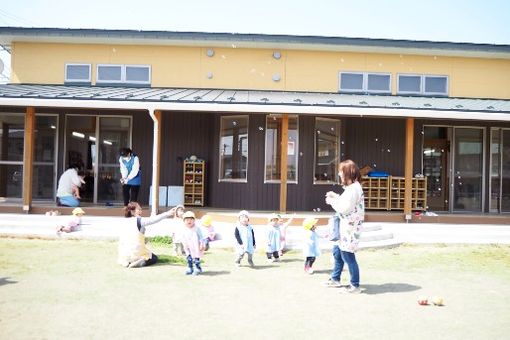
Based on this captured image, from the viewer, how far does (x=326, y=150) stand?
44.4 ft

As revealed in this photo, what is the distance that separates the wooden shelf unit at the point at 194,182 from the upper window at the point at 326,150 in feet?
10.2

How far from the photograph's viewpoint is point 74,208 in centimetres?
1241

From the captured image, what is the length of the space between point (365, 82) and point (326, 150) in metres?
3.63

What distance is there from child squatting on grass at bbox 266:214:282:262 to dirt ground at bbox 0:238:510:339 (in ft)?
A: 0.76

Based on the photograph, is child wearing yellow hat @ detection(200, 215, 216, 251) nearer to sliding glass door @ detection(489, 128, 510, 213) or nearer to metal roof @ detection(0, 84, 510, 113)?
metal roof @ detection(0, 84, 510, 113)

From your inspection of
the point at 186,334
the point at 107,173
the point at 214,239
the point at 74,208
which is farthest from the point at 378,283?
the point at 107,173

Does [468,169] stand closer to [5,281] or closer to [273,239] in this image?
[273,239]

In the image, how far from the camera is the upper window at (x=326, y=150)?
13391 mm

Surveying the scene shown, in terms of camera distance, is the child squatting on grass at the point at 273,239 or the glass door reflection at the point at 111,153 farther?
the glass door reflection at the point at 111,153

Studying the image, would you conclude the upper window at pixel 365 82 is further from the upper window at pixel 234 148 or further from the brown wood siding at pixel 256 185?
the upper window at pixel 234 148

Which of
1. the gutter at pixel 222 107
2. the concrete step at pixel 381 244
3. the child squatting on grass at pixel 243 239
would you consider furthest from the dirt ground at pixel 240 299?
the gutter at pixel 222 107

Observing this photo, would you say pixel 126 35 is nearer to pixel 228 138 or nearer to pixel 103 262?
pixel 228 138

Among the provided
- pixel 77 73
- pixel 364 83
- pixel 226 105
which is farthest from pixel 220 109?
pixel 77 73

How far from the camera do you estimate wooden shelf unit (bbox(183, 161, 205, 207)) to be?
45.5ft
